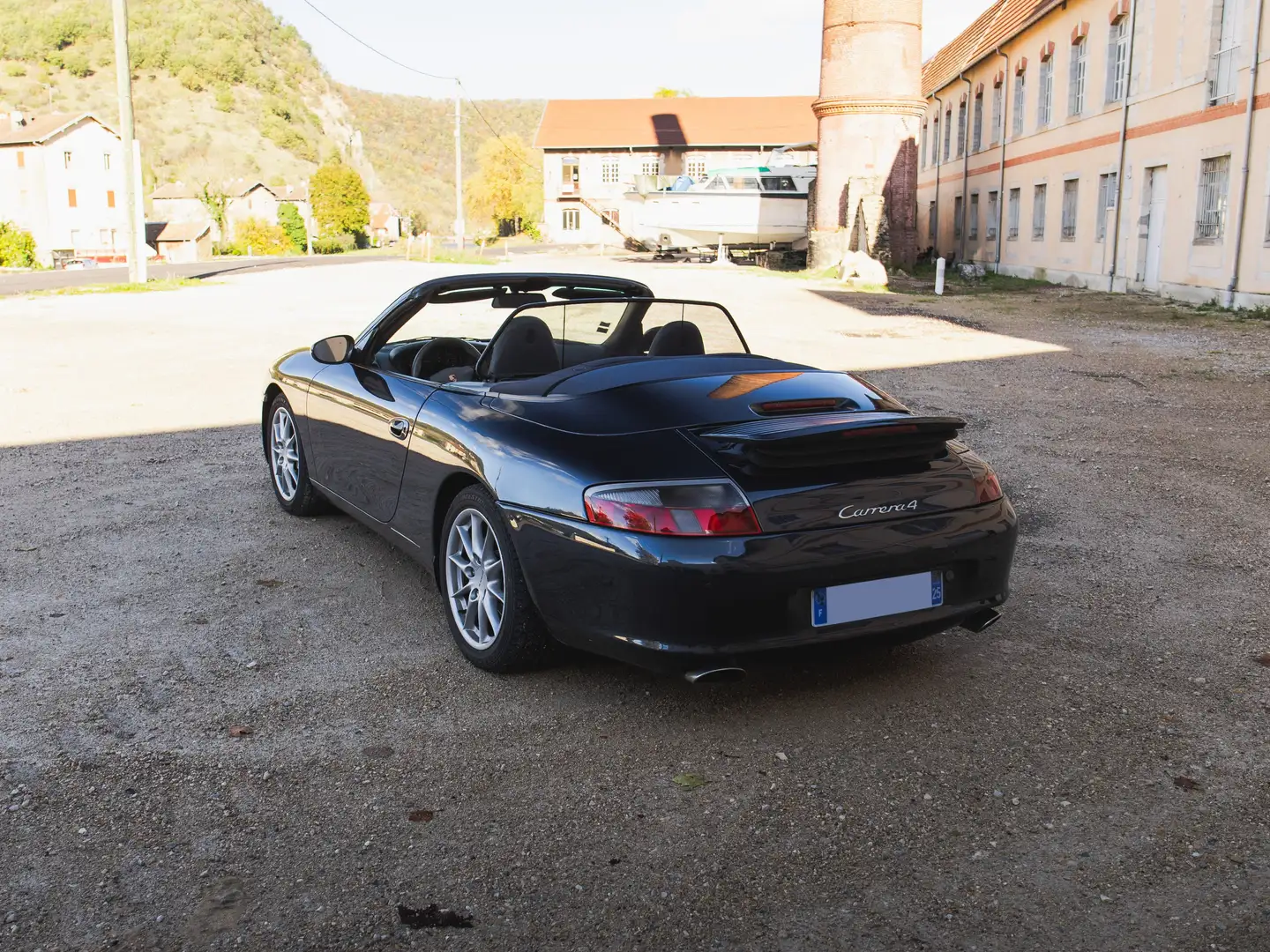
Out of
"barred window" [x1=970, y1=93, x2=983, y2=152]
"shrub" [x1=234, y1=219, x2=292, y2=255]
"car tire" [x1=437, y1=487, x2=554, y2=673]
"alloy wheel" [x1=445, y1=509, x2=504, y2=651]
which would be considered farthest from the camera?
"shrub" [x1=234, y1=219, x2=292, y2=255]

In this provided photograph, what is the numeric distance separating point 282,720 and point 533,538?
40.3 inches

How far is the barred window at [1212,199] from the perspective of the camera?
21.5m

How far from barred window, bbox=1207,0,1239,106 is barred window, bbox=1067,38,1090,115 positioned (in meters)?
7.38

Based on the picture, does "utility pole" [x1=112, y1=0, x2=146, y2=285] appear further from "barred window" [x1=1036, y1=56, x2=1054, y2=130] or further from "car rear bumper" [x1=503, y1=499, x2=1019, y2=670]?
"car rear bumper" [x1=503, y1=499, x2=1019, y2=670]

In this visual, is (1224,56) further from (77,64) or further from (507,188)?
(77,64)

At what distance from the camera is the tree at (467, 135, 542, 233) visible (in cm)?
9412

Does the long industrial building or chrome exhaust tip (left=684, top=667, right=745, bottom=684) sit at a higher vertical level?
the long industrial building

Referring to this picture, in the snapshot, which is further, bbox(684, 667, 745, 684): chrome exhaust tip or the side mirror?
the side mirror

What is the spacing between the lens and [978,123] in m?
40.2

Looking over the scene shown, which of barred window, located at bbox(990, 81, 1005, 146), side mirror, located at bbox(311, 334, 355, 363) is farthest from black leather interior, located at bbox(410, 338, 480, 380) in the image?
barred window, located at bbox(990, 81, 1005, 146)

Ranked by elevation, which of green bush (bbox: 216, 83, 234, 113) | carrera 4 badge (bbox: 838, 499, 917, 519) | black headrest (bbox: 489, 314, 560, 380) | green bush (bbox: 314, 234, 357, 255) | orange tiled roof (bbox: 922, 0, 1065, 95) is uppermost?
green bush (bbox: 216, 83, 234, 113)

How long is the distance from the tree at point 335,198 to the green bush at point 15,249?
4438 centimetres

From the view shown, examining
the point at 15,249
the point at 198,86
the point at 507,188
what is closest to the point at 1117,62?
the point at 15,249

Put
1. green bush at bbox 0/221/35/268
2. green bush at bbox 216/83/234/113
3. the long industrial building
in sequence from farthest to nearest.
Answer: green bush at bbox 216/83/234/113 → green bush at bbox 0/221/35/268 → the long industrial building
